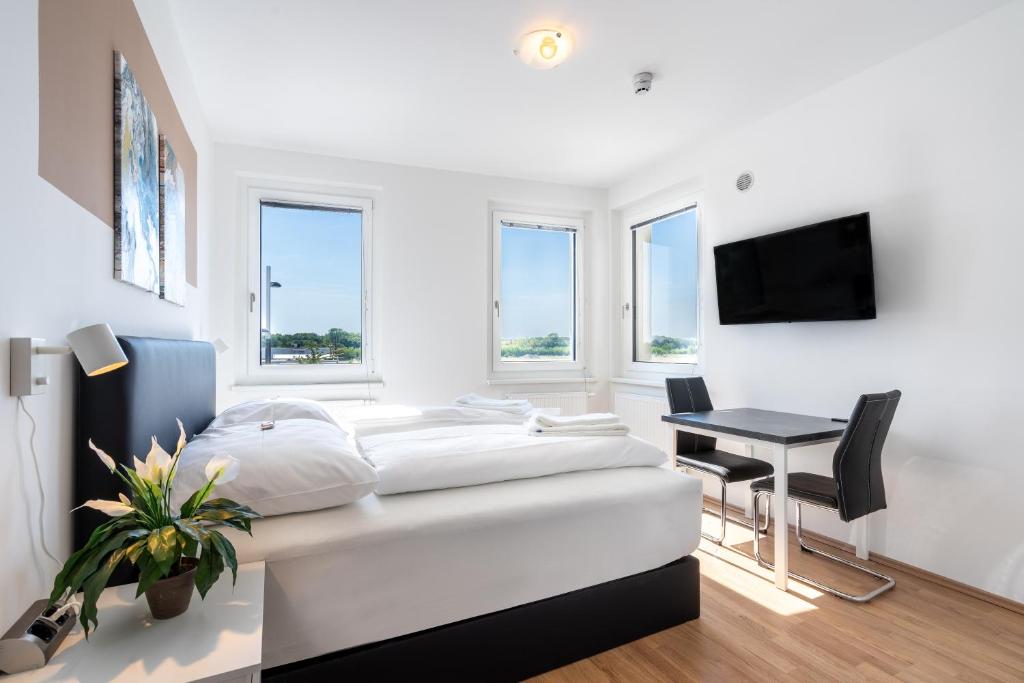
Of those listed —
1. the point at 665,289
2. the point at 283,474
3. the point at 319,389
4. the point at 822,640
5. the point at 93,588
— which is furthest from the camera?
the point at 665,289

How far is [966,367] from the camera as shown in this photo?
2.45m

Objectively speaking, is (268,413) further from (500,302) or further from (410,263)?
(500,302)

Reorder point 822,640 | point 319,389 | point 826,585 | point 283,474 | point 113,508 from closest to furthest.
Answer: point 113,508
point 283,474
point 822,640
point 826,585
point 319,389

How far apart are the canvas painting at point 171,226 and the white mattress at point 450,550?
1.33m

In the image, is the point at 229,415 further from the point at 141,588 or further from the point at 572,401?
the point at 572,401

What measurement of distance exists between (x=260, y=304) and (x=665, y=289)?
336 cm

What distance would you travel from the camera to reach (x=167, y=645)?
97cm

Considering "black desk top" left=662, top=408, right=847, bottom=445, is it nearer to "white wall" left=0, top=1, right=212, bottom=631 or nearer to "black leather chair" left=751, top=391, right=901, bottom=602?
"black leather chair" left=751, top=391, right=901, bottom=602

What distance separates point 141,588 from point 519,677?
1.21 metres

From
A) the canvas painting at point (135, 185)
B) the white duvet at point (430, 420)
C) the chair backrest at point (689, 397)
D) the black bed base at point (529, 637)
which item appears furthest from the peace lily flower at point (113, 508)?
the chair backrest at point (689, 397)

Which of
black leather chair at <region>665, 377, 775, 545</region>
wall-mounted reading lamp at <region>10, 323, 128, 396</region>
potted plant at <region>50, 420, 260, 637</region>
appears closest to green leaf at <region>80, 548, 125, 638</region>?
potted plant at <region>50, 420, 260, 637</region>

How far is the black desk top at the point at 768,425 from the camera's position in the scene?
247cm

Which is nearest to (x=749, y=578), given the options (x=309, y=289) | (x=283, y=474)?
(x=283, y=474)

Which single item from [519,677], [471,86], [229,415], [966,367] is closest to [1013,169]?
[966,367]
